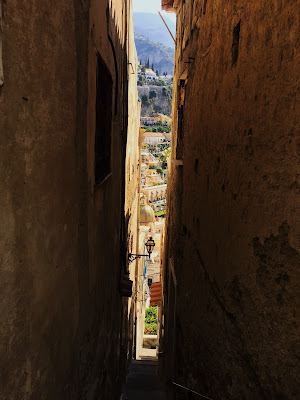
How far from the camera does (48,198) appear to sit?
1964 mm

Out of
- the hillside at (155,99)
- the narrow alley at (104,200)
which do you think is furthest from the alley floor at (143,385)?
the hillside at (155,99)

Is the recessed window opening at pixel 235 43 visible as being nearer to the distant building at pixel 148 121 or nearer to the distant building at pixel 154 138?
the distant building at pixel 154 138

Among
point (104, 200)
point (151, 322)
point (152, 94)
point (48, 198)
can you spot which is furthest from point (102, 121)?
point (152, 94)

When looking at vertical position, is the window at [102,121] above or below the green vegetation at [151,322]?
above

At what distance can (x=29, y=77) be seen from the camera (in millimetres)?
1611

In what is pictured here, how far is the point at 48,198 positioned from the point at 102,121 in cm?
209

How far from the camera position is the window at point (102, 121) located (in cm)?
347

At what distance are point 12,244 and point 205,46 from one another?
10.5 feet

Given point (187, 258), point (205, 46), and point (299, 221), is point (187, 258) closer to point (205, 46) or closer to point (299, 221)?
point (205, 46)

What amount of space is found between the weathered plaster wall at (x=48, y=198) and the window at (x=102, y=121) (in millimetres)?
252

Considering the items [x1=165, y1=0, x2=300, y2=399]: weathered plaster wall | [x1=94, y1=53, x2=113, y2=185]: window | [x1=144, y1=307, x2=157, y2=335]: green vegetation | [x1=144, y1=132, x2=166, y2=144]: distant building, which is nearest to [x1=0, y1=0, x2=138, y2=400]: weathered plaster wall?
[x1=94, y1=53, x2=113, y2=185]: window

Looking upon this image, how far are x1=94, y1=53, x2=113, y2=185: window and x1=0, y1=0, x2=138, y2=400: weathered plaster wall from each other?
9.9 inches

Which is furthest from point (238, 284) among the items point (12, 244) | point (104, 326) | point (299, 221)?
point (104, 326)

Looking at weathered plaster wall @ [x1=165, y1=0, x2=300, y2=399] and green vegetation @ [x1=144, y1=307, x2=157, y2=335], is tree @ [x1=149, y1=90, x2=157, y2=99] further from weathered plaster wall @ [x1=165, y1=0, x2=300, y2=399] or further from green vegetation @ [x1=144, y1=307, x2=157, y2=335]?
weathered plaster wall @ [x1=165, y1=0, x2=300, y2=399]
